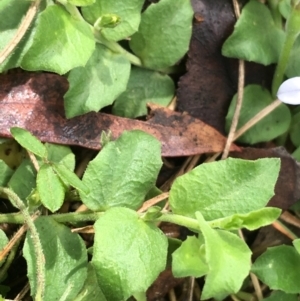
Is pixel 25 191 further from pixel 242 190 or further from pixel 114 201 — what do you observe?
pixel 242 190

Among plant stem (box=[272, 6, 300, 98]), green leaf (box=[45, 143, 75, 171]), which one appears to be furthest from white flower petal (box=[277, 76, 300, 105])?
green leaf (box=[45, 143, 75, 171])

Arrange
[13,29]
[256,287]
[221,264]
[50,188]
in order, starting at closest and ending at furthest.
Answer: [221,264] < [50,188] < [13,29] < [256,287]

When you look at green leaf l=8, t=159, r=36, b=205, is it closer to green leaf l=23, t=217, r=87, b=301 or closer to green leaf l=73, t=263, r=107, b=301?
green leaf l=23, t=217, r=87, b=301

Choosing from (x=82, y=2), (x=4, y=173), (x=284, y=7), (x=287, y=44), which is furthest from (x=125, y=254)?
(x=284, y=7)

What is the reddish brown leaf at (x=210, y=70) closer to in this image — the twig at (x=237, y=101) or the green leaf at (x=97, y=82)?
the twig at (x=237, y=101)

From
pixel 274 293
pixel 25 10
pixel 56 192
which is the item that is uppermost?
pixel 25 10

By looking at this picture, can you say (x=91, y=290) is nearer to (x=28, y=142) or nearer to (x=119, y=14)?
(x=28, y=142)

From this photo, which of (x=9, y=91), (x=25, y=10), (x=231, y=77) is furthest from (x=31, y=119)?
(x=231, y=77)
